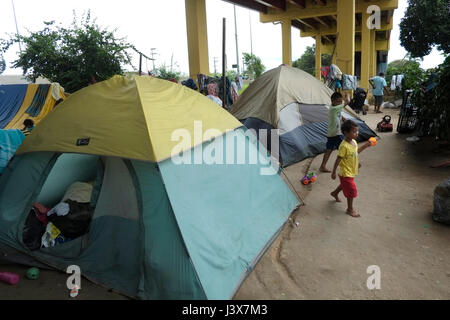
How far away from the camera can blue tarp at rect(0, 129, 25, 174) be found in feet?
14.2

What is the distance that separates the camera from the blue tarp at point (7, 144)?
4336mm

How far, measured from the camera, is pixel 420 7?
63.9 ft

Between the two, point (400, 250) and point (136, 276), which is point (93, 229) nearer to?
point (136, 276)

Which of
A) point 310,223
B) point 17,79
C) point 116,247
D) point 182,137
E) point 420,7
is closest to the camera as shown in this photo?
point 116,247

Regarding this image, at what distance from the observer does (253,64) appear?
103 ft

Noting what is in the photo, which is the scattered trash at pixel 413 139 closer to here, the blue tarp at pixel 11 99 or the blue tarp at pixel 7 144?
the blue tarp at pixel 7 144

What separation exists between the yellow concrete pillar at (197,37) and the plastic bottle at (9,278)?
8.72 metres

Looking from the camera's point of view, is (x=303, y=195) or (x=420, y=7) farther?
(x=420, y=7)
